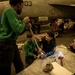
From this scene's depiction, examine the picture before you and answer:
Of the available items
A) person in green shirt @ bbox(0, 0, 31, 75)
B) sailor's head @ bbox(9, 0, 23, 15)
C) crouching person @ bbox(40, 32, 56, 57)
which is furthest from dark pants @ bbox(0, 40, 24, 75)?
crouching person @ bbox(40, 32, 56, 57)

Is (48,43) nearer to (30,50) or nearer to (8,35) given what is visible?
(30,50)

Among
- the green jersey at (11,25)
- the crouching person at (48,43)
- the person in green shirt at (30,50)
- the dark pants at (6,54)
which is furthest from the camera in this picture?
the person in green shirt at (30,50)

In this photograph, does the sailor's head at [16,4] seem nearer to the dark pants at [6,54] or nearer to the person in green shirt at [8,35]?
the person in green shirt at [8,35]

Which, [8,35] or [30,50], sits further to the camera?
[30,50]

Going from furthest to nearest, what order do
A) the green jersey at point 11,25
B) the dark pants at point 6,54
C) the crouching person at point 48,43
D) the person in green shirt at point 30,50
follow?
the person in green shirt at point 30,50 → the crouching person at point 48,43 → the dark pants at point 6,54 → the green jersey at point 11,25

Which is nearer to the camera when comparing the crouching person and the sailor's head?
the sailor's head

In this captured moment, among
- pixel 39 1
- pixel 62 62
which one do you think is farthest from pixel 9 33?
pixel 39 1

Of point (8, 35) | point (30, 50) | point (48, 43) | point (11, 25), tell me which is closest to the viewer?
point (11, 25)

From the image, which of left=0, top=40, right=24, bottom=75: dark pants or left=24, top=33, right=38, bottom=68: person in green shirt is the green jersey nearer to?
left=0, top=40, right=24, bottom=75: dark pants

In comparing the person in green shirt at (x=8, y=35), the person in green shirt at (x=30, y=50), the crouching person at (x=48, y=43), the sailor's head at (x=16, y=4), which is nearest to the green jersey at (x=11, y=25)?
the person in green shirt at (x=8, y=35)

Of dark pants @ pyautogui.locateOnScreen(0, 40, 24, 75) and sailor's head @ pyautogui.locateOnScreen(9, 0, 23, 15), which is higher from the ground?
sailor's head @ pyautogui.locateOnScreen(9, 0, 23, 15)

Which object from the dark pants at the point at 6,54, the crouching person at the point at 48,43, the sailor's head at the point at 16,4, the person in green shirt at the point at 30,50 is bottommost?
the person in green shirt at the point at 30,50

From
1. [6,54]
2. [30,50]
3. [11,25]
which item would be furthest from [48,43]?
[11,25]

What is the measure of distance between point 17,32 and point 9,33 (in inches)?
7.7
